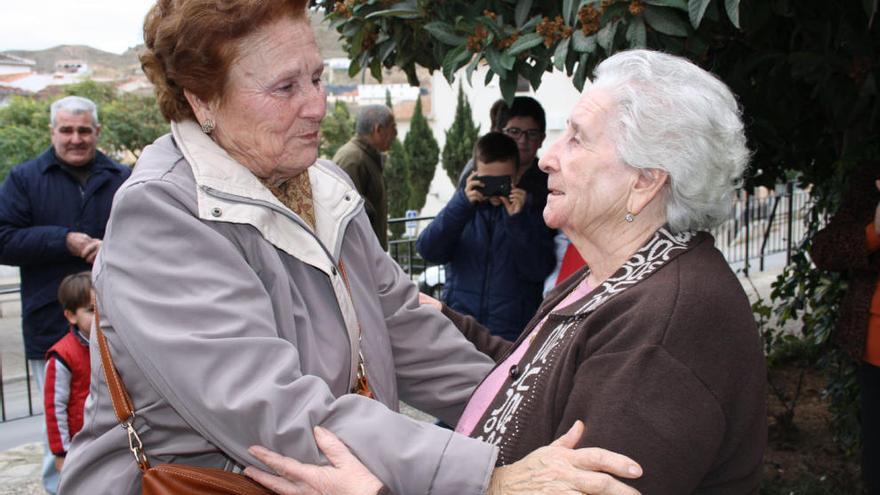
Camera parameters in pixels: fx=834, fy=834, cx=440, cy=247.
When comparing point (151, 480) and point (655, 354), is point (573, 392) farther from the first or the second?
point (151, 480)

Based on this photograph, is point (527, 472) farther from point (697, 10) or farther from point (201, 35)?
point (697, 10)

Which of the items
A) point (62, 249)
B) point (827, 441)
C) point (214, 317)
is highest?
point (214, 317)

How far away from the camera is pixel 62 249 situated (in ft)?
13.9

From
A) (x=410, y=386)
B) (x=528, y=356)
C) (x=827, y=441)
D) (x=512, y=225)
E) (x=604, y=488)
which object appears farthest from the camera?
(x=827, y=441)

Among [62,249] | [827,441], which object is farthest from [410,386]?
[827,441]

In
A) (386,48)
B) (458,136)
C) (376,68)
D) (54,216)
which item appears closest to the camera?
(386,48)

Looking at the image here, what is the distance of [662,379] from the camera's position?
1.47 metres

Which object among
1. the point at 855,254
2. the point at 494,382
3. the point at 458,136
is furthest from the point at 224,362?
the point at 458,136

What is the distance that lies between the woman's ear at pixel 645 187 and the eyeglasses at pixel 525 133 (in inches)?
108

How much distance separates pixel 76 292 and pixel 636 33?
2845mm

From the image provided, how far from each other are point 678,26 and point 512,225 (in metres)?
1.84

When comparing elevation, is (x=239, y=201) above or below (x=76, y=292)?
above

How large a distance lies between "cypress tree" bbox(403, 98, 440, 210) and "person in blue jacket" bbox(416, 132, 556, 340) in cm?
2482

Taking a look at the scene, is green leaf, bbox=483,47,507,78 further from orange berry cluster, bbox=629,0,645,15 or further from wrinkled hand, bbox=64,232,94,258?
wrinkled hand, bbox=64,232,94,258
